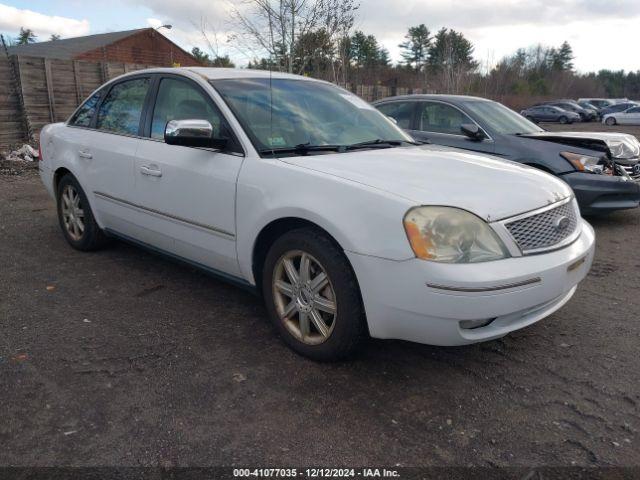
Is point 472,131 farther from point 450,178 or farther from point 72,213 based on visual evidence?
point 72,213

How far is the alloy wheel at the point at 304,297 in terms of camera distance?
114 inches

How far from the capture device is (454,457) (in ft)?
7.50

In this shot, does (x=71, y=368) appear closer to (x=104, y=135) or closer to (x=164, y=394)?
(x=164, y=394)

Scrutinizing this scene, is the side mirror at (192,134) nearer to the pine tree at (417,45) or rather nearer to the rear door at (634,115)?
the rear door at (634,115)

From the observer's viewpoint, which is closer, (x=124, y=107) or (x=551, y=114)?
(x=124, y=107)

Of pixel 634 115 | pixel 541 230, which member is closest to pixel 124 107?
pixel 541 230

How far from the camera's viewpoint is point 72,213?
5.10 metres

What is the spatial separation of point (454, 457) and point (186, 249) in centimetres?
229

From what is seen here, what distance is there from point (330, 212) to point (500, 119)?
514cm

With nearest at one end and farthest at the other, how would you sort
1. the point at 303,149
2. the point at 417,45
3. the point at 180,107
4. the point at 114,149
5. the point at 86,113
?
the point at 303,149
the point at 180,107
the point at 114,149
the point at 86,113
the point at 417,45

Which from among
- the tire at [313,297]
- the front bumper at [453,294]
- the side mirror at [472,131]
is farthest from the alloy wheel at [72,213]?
the side mirror at [472,131]

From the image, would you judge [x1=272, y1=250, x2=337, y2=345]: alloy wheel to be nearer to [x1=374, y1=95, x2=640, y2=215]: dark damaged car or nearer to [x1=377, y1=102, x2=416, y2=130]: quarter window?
[x1=374, y1=95, x2=640, y2=215]: dark damaged car

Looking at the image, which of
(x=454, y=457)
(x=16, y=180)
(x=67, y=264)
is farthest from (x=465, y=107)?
(x=16, y=180)

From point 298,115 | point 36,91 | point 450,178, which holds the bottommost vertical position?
point 450,178
